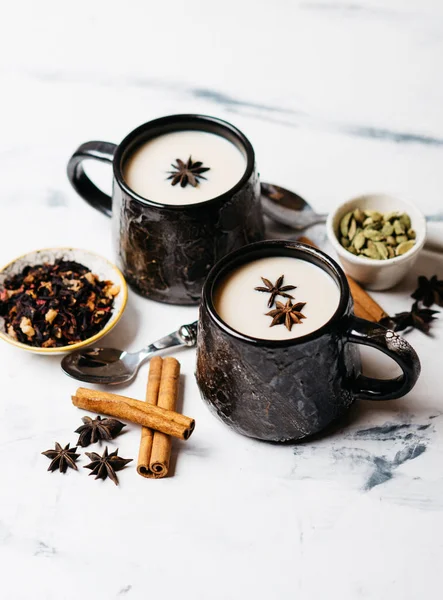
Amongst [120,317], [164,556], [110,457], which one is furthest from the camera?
[120,317]

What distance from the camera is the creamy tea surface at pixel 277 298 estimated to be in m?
1.46

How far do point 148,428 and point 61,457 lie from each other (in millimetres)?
151

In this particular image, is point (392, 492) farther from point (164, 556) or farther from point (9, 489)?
point (9, 489)

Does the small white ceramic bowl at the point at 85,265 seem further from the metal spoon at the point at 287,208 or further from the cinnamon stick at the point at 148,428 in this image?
the metal spoon at the point at 287,208

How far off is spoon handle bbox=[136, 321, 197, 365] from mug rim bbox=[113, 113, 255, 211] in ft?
0.74

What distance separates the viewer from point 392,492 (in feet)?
4.93

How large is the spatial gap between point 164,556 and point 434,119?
3.92 feet

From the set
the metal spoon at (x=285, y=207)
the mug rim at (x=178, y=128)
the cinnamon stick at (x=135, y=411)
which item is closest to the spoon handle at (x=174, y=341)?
the cinnamon stick at (x=135, y=411)

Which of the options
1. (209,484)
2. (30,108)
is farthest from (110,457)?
(30,108)

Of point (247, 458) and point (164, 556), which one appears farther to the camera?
point (247, 458)

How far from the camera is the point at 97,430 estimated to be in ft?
5.23

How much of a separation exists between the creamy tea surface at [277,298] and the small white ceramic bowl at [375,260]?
203mm

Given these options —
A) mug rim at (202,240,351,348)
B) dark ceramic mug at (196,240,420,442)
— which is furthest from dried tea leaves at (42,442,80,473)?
mug rim at (202,240,351,348)

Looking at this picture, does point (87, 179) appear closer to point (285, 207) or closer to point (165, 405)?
point (285, 207)
